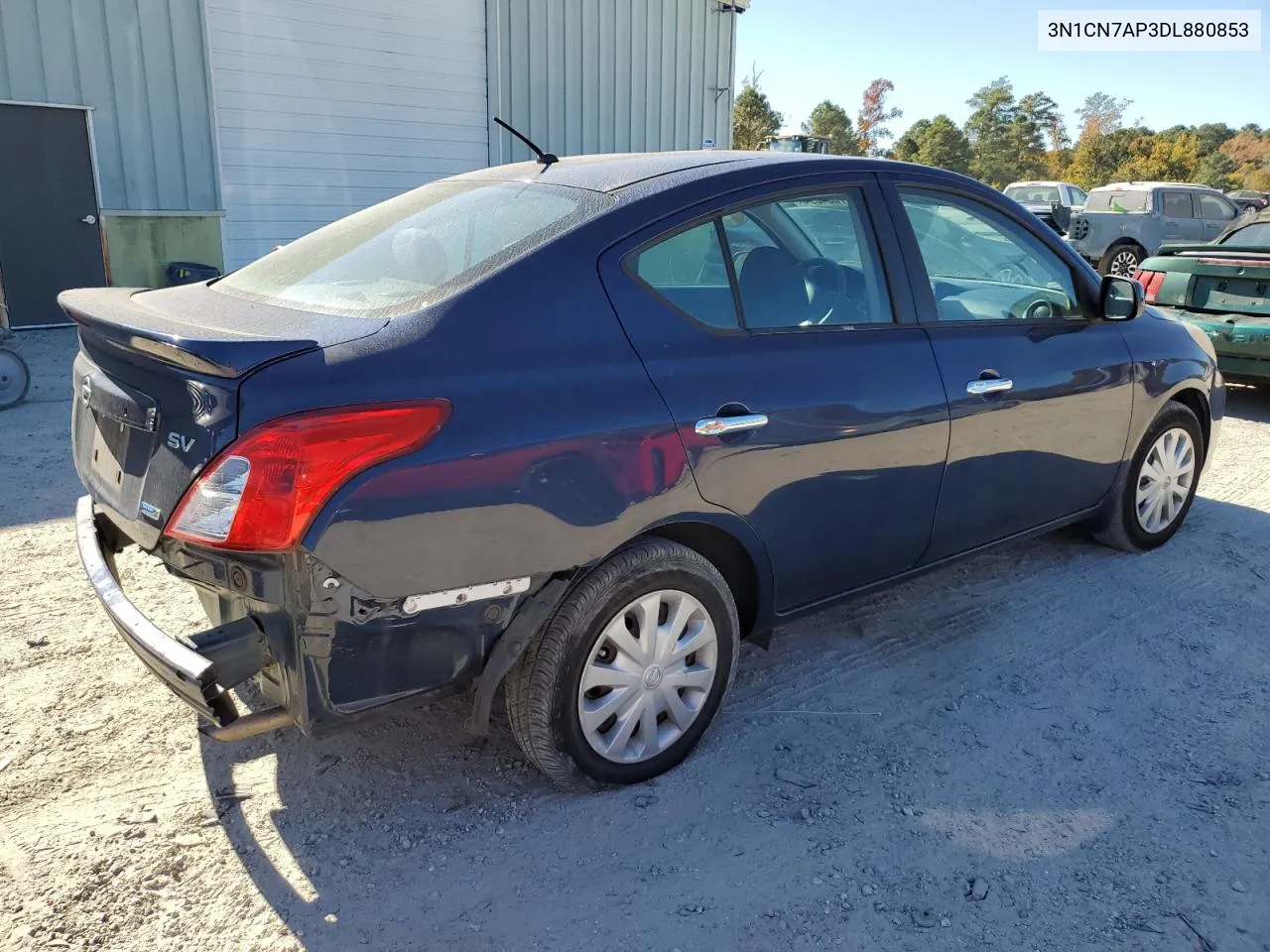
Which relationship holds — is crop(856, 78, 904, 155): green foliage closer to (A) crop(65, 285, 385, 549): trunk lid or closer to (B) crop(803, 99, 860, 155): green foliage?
(B) crop(803, 99, 860, 155): green foliage

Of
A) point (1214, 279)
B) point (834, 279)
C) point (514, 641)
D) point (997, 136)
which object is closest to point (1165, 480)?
point (834, 279)

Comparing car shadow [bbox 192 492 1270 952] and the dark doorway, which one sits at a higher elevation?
the dark doorway

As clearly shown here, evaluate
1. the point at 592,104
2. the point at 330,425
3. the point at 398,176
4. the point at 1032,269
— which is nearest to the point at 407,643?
the point at 330,425

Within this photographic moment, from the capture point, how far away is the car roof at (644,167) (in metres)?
2.90

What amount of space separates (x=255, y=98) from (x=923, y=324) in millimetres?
10437

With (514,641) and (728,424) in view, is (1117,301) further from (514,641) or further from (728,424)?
(514,641)

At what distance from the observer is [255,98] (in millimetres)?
11383

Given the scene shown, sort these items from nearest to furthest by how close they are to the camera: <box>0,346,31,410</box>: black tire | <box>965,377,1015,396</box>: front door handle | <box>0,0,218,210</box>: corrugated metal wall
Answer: <box>965,377,1015,396</box>: front door handle → <box>0,346,31,410</box>: black tire → <box>0,0,218,210</box>: corrugated metal wall

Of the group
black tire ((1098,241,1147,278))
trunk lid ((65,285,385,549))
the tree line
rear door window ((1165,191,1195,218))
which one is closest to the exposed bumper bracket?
trunk lid ((65,285,385,549))

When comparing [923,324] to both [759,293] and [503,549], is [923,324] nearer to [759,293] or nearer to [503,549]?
[759,293]

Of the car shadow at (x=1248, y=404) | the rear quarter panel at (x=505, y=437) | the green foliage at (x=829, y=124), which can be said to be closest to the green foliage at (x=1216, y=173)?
the green foliage at (x=829, y=124)

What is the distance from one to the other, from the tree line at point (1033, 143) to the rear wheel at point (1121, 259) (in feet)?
87.1

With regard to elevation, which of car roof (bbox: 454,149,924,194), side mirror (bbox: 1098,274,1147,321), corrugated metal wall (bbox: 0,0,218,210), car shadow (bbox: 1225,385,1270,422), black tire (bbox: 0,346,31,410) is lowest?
car shadow (bbox: 1225,385,1270,422)

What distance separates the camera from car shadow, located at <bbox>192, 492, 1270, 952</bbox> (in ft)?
7.80
